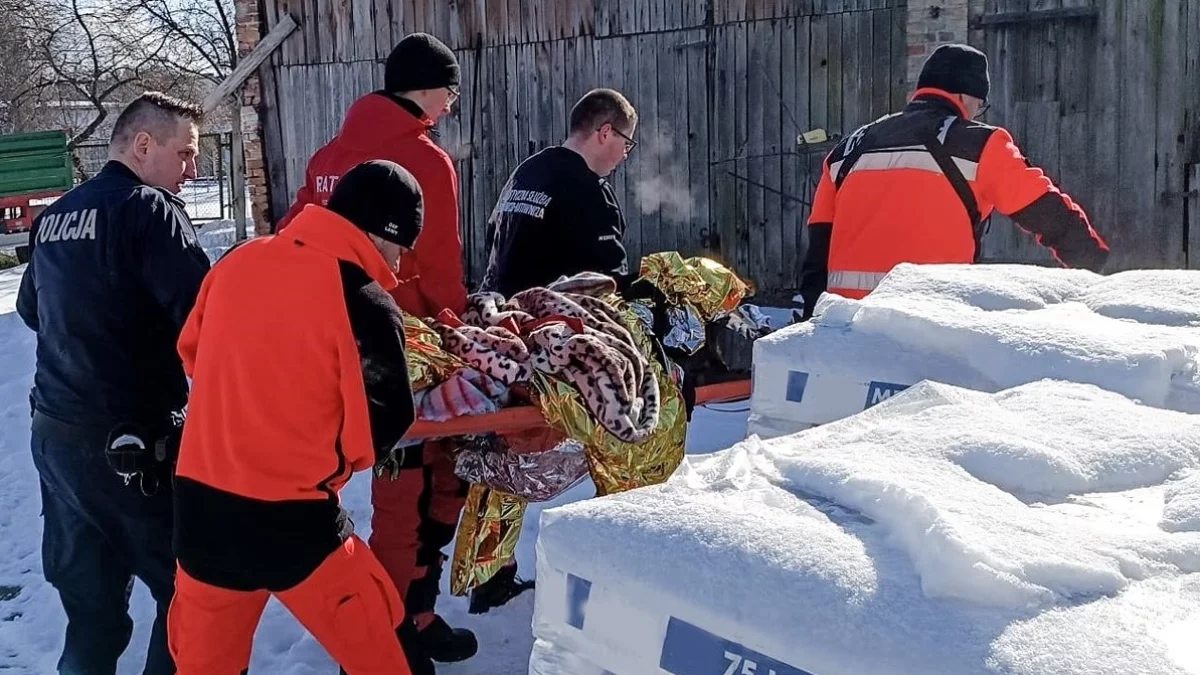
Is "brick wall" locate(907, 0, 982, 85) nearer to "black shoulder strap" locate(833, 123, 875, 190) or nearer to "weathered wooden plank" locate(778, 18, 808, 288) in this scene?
"weathered wooden plank" locate(778, 18, 808, 288)

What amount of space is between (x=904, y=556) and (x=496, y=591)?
3.05 m

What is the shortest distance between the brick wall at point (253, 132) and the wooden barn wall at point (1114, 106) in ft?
21.7

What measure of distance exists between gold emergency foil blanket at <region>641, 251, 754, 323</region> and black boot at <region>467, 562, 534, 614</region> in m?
1.24

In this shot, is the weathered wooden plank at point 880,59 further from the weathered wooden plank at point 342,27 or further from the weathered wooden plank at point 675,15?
the weathered wooden plank at point 342,27

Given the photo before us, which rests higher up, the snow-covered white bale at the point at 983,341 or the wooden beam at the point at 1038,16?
the wooden beam at the point at 1038,16

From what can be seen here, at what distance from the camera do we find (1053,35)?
7.06 m

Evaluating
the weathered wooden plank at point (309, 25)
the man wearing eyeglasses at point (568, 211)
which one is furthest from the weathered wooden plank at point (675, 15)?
the man wearing eyeglasses at point (568, 211)

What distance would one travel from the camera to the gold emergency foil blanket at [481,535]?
3.79m

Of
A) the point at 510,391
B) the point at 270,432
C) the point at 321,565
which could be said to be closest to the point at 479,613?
the point at 510,391

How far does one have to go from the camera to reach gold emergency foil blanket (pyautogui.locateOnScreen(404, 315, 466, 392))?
10.5ft

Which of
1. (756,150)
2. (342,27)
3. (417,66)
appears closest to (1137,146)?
(756,150)

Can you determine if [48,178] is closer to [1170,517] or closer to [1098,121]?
[1098,121]

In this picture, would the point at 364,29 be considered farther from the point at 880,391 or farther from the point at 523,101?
the point at 880,391

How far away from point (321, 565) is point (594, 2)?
22.6ft
